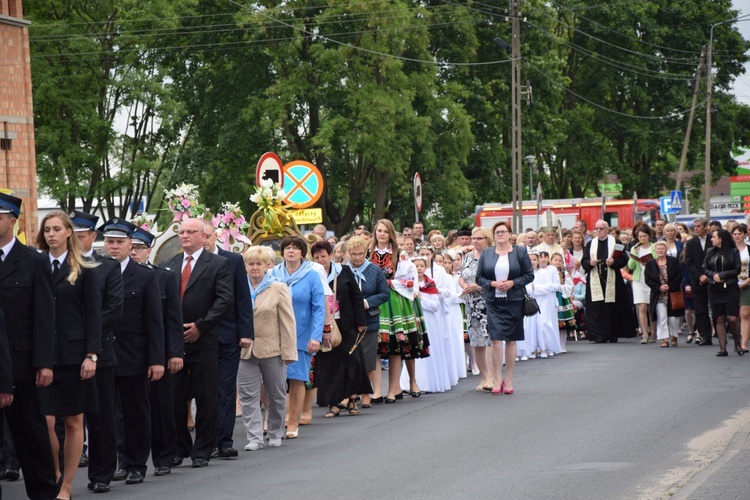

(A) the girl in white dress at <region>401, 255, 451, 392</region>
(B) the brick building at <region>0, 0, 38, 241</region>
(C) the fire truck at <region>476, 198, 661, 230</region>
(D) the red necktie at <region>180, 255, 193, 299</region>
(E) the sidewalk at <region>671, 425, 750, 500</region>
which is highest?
(B) the brick building at <region>0, 0, 38, 241</region>

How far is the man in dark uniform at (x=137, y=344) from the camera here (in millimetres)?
9953

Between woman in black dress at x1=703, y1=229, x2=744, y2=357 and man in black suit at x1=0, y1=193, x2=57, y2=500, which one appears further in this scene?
woman in black dress at x1=703, y1=229, x2=744, y2=357

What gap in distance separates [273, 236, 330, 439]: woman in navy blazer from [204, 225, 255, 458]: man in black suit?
47.8 inches

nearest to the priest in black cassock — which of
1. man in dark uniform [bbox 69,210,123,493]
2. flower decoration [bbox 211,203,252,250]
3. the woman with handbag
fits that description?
the woman with handbag

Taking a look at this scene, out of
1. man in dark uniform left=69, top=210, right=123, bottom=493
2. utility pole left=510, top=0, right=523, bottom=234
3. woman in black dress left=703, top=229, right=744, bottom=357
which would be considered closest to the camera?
man in dark uniform left=69, top=210, right=123, bottom=493

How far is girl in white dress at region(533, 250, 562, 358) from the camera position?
2117 centimetres

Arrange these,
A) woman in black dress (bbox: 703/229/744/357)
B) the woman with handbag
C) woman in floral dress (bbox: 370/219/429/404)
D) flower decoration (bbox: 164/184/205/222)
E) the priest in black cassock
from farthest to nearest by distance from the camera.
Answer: the priest in black cassock, the woman with handbag, woman in black dress (bbox: 703/229/744/357), flower decoration (bbox: 164/184/205/222), woman in floral dress (bbox: 370/219/429/404)

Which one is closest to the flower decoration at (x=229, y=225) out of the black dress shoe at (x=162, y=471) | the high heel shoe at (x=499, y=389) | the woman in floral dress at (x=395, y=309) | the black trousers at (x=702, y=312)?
the woman in floral dress at (x=395, y=309)

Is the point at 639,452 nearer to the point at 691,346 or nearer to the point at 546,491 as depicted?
the point at 546,491

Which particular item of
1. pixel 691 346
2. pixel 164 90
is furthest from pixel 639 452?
pixel 164 90

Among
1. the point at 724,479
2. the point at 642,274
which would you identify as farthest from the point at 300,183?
the point at 724,479

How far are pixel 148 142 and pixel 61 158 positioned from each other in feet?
13.8

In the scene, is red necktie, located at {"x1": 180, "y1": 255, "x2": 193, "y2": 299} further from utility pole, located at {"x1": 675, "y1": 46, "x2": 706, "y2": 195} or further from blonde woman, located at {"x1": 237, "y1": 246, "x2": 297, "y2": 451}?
utility pole, located at {"x1": 675, "y1": 46, "x2": 706, "y2": 195}

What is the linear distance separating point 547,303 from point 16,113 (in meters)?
14.2
